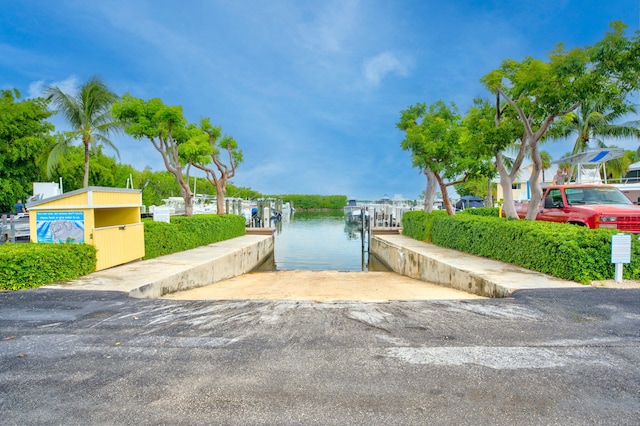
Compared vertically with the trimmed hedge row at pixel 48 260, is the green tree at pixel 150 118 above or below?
above

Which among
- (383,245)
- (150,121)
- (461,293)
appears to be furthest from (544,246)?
(150,121)

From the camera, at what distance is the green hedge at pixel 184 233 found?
1243 centimetres

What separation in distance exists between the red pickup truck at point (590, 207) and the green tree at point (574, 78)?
0.57m

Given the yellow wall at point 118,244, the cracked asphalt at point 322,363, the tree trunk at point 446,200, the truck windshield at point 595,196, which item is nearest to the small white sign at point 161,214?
the yellow wall at point 118,244

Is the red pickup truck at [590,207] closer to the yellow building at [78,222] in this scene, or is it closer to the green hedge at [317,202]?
the yellow building at [78,222]

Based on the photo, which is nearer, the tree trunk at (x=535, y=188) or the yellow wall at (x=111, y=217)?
the yellow wall at (x=111, y=217)

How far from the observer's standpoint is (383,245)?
20609mm

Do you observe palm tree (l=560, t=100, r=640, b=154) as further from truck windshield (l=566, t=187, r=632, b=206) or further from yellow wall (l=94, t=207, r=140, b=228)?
yellow wall (l=94, t=207, r=140, b=228)

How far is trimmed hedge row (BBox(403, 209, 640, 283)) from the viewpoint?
7910 mm

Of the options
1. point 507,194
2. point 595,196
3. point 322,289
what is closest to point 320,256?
point 507,194

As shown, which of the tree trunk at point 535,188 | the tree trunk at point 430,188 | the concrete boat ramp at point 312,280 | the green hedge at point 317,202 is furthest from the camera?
the green hedge at point 317,202

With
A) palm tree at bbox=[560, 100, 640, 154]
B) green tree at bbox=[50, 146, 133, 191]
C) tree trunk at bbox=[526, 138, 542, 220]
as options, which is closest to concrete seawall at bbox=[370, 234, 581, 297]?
tree trunk at bbox=[526, 138, 542, 220]

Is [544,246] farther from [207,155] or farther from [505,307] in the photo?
[207,155]

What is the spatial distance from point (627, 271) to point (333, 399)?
7700 mm
